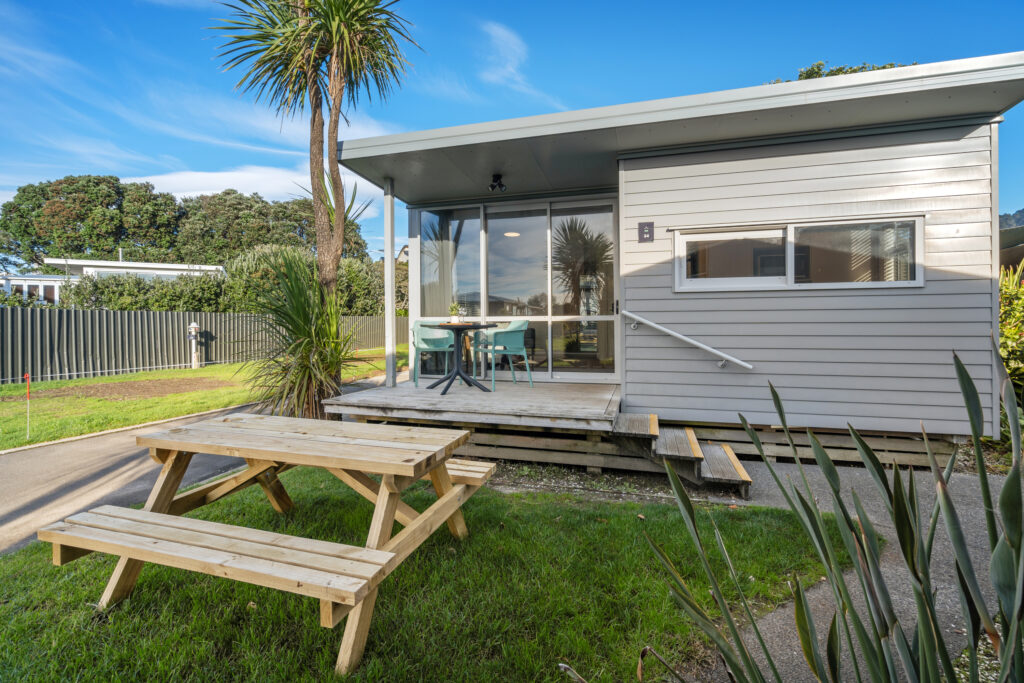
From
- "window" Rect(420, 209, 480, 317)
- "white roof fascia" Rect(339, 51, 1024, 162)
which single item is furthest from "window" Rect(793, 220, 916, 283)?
"window" Rect(420, 209, 480, 317)

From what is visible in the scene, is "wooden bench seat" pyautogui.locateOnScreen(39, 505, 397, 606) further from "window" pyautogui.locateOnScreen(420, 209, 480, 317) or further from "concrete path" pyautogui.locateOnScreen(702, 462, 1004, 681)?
"window" pyautogui.locateOnScreen(420, 209, 480, 317)

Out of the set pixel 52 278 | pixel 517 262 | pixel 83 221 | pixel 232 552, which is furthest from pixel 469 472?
pixel 83 221

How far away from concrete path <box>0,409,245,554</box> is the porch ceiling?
322 cm

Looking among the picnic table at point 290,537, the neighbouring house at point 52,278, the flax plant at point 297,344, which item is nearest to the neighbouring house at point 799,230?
the flax plant at point 297,344

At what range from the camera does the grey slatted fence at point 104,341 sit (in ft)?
24.3

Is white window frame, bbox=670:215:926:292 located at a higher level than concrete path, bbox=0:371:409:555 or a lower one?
higher

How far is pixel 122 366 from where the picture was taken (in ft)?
29.9

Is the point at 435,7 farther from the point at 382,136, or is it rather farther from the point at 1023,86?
the point at 1023,86

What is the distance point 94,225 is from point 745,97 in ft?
119

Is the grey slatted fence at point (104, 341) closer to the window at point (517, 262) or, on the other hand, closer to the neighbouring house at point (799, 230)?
the window at point (517, 262)

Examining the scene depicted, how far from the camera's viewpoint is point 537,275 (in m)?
5.77

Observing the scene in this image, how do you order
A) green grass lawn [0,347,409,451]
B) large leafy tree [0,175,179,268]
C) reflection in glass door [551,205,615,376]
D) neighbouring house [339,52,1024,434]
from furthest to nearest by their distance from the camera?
large leafy tree [0,175,179,268] < reflection in glass door [551,205,615,376] < green grass lawn [0,347,409,451] < neighbouring house [339,52,1024,434]

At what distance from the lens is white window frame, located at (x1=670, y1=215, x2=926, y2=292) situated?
145 inches

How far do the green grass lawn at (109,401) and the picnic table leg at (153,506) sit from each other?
7.04 feet
